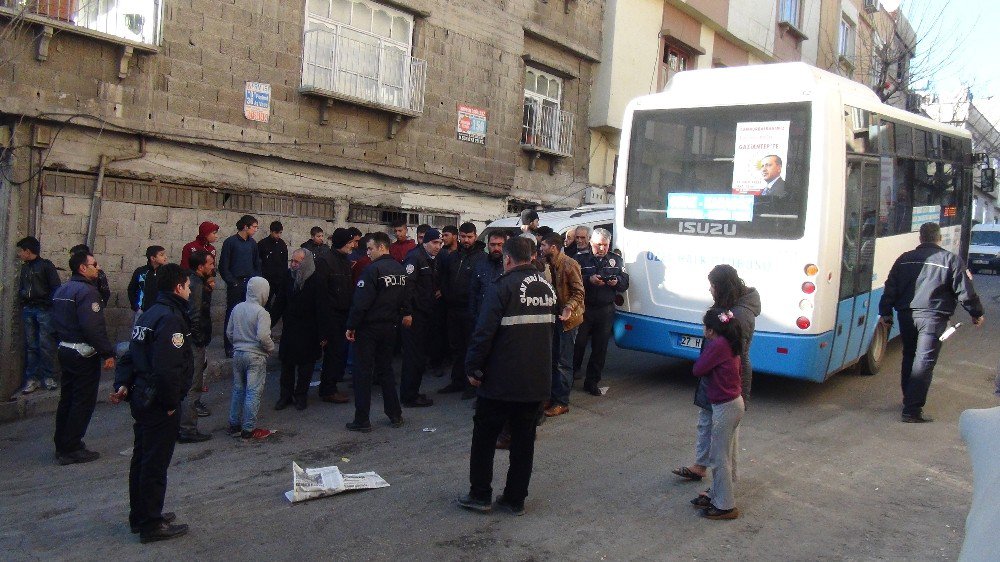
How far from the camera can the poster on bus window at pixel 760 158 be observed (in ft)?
26.4

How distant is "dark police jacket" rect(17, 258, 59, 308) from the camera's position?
324 inches

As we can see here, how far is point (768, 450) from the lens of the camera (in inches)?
269

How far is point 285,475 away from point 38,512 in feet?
5.49

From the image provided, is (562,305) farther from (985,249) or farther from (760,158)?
(985,249)

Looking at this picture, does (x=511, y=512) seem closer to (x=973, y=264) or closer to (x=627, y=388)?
(x=627, y=388)

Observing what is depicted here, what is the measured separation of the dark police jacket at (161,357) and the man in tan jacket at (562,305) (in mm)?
3497

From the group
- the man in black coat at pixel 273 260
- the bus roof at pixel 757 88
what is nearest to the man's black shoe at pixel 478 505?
the bus roof at pixel 757 88

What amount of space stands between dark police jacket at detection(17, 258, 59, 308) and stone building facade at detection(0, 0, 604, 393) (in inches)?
31.5

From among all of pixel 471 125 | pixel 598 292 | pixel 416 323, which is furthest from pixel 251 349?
pixel 471 125

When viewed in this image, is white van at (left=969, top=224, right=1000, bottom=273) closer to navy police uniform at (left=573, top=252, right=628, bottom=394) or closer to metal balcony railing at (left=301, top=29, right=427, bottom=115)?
metal balcony railing at (left=301, top=29, right=427, bottom=115)

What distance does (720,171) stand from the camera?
8414mm

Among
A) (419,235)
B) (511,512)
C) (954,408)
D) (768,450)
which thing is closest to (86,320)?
(511,512)

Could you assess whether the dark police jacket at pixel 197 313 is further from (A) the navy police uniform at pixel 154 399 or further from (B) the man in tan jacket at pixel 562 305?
(B) the man in tan jacket at pixel 562 305

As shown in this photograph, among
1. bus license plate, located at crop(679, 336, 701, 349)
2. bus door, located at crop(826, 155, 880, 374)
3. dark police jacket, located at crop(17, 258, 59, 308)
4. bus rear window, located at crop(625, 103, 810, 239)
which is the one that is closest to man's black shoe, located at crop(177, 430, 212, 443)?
dark police jacket, located at crop(17, 258, 59, 308)
